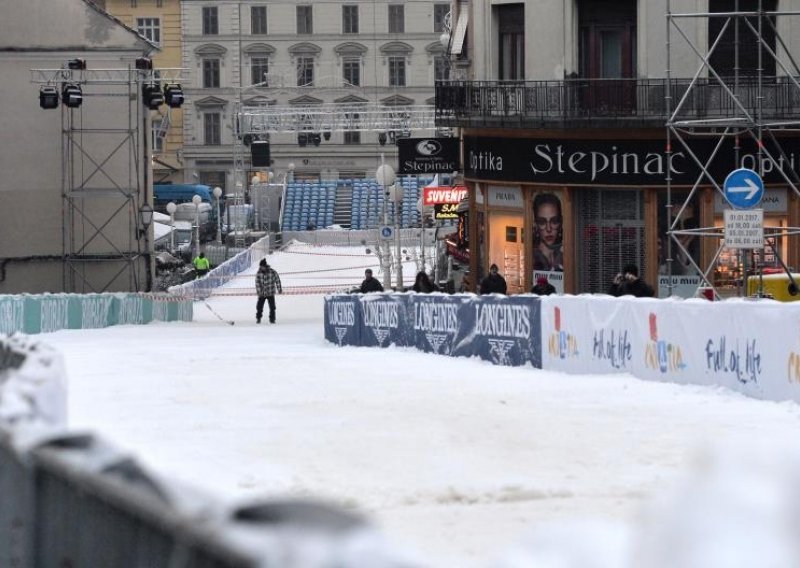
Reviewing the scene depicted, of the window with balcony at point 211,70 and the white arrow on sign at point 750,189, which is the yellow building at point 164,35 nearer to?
the window with balcony at point 211,70

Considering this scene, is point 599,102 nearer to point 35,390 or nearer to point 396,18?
point 35,390

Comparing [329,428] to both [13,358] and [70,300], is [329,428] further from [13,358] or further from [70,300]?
[70,300]

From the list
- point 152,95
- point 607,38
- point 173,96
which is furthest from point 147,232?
point 607,38

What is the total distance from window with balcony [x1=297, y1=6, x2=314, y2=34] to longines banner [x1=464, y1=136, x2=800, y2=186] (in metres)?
67.2

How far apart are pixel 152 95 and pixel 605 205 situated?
1575 centimetres

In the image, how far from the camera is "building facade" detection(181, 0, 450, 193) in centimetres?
10462

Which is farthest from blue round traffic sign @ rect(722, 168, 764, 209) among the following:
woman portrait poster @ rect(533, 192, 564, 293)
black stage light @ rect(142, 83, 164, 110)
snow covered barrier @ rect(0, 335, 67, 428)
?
black stage light @ rect(142, 83, 164, 110)

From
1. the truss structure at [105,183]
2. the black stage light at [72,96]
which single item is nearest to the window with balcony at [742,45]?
the black stage light at [72,96]

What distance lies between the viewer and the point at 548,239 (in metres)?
38.2

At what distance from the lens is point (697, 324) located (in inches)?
769

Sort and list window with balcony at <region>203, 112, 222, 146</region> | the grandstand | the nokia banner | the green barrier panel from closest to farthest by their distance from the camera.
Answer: the green barrier panel < the nokia banner < the grandstand < window with balcony at <region>203, 112, 222, 146</region>

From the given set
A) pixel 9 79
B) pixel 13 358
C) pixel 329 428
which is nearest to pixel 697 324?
pixel 329 428

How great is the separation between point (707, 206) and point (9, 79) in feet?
78.2

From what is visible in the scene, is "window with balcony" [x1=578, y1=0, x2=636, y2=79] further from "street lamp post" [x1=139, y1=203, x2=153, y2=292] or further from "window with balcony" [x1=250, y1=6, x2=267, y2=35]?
"window with balcony" [x1=250, y1=6, x2=267, y2=35]
